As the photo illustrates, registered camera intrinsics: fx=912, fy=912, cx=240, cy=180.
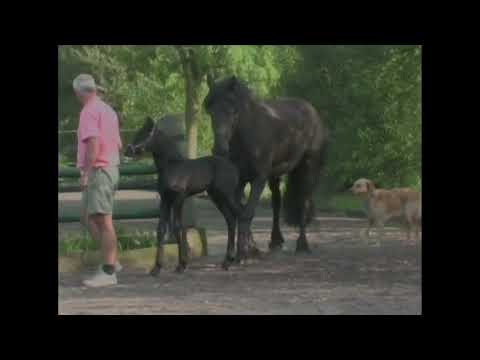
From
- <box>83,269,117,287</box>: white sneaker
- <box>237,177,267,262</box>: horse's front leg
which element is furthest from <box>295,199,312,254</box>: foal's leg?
<box>83,269,117,287</box>: white sneaker

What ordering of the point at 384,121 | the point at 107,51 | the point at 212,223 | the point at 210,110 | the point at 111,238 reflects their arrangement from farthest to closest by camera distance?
the point at 107,51 → the point at 384,121 → the point at 212,223 → the point at 210,110 → the point at 111,238

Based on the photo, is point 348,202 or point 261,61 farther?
point 348,202

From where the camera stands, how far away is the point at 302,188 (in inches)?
509

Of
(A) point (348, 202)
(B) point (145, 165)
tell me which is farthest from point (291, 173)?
(A) point (348, 202)

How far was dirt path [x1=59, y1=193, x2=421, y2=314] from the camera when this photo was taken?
330 inches

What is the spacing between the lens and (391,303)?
8617 millimetres

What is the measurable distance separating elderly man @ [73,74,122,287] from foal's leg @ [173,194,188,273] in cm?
80

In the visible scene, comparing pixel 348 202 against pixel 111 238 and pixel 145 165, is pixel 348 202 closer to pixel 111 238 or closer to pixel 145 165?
pixel 145 165

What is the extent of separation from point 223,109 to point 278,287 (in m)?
2.29

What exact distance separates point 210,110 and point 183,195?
3.68 ft

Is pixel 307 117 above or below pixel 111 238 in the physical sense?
above

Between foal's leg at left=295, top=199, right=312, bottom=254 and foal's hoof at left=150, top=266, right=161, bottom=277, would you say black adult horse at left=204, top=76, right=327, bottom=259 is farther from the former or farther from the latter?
foal's hoof at left=150, top=266, right=161, bottom=277

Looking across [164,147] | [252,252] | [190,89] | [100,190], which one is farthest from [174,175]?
[190,89]

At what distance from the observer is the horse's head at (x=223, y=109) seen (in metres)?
10.6
